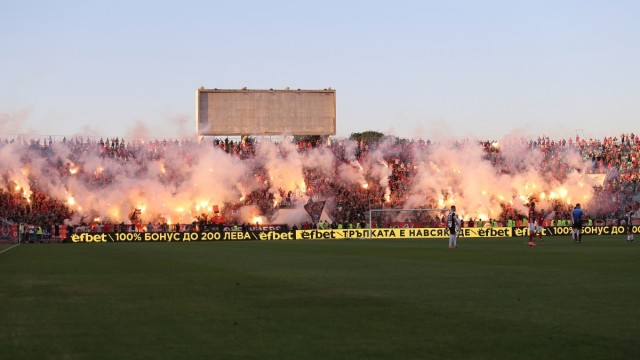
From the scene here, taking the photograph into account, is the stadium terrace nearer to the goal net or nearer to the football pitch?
the goal net

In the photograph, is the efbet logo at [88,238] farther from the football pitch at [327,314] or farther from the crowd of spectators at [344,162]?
the football pitch at [327,314]

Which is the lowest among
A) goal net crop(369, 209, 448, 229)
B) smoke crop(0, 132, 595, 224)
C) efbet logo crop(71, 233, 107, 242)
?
efbet logo crop(71, 233, 107, 242)

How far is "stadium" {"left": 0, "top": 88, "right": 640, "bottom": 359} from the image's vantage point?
10258mm

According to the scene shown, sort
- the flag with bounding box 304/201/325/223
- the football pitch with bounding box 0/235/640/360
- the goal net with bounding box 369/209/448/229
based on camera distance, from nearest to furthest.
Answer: the football pitch with bounding box 0/235/640/360 → the goal net with bounding box 369/209/448/229 → the flag with bounding box 304/201/325/223

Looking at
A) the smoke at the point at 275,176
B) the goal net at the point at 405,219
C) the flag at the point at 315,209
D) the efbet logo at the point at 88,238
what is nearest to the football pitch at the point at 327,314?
the efbet logo at the point at 88,238

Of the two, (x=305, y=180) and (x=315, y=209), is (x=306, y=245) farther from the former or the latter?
(x=305, y=180)

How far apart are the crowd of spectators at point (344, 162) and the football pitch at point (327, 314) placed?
56357 mm

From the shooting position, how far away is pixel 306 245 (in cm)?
4644

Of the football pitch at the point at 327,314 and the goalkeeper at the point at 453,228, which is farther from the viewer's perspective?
the goalkeeper at the point at 453,228

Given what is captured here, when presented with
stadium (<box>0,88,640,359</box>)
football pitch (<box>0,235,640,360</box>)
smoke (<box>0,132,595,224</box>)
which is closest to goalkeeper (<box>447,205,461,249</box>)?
stadium (<box>0,88,640,359</box>)

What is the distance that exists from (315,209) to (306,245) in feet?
90.1

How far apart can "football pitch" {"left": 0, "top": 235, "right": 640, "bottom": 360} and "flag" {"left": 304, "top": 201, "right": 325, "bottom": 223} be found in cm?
5160

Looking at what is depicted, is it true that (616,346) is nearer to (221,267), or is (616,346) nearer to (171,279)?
(171,279)

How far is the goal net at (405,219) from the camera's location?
71125 millimetres
